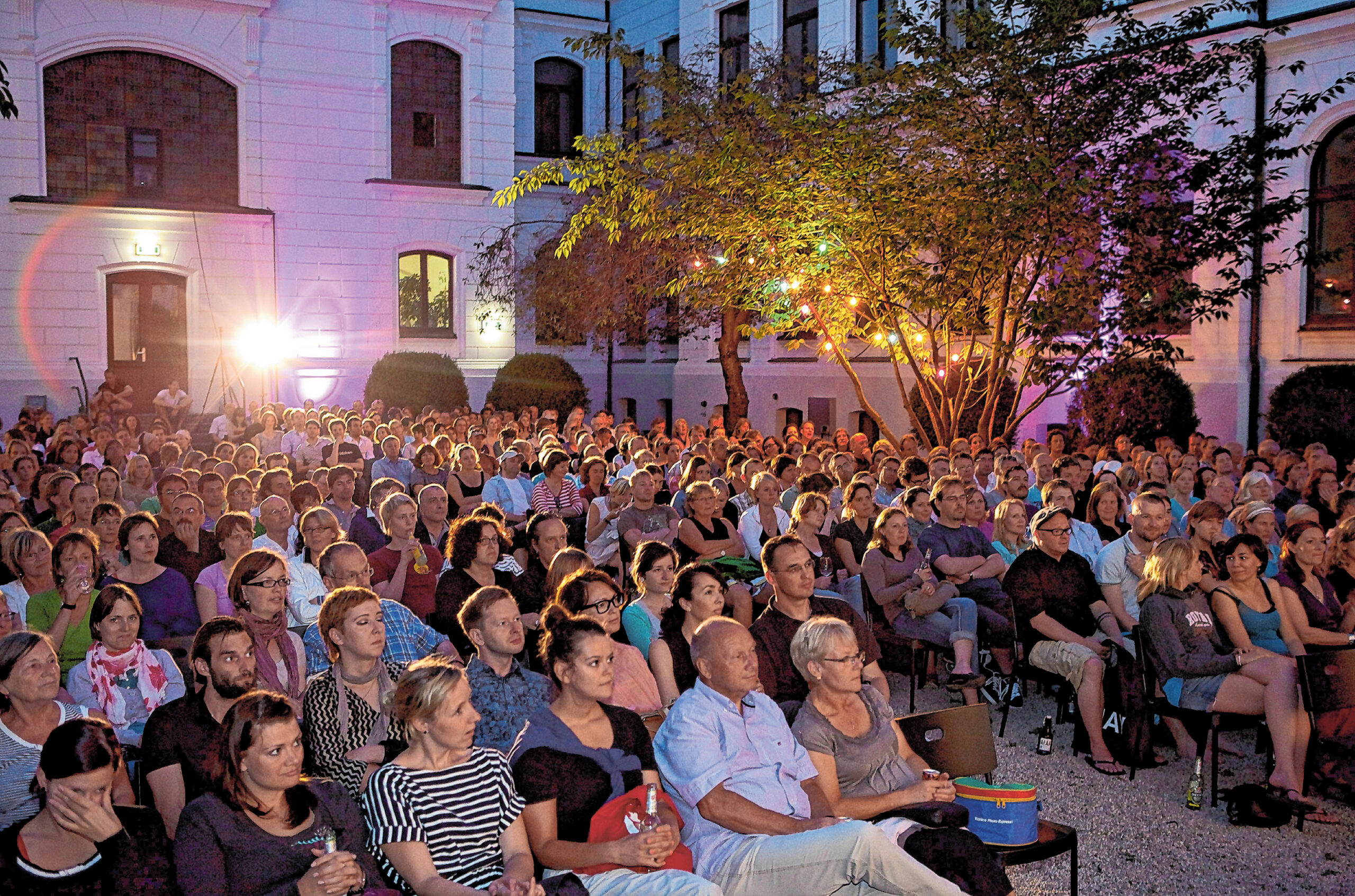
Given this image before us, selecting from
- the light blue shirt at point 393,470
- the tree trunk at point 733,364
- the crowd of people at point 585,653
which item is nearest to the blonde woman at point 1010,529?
the crowd of people at point 585,653

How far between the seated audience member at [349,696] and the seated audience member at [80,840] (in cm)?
112

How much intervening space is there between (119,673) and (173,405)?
19.2 metres

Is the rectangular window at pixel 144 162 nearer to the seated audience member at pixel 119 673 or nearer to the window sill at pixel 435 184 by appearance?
the window sill at pixel 435 184

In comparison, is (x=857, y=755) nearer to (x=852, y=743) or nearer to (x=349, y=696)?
(x=852, y=743)

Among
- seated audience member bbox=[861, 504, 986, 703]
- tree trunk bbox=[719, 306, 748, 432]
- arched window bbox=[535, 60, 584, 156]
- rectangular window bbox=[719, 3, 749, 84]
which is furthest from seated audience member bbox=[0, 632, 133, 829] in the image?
arched window bbox=[535, 60, 584, 156]

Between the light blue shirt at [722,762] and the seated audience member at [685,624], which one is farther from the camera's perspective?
the seated audience member at [685,624]

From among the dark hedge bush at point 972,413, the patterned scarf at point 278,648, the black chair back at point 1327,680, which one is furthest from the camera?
the dark hedge bush at point 972,413

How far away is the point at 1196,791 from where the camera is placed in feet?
22.1

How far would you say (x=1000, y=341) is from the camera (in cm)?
1403

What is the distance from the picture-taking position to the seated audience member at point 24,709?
4.80m

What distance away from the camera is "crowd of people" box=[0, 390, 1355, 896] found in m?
4.22

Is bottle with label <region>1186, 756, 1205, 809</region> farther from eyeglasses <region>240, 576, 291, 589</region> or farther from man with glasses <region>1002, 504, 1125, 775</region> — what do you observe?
eyeglasses <region>240, 576, 291, 589</region>

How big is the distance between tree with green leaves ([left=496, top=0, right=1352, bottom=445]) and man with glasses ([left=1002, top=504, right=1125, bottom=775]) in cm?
540

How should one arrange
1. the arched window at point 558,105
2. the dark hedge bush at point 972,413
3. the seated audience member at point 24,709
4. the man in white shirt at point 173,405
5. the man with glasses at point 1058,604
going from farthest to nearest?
the arched window at point 558,105 < the man in white shirt at point 173,405 < the dark hedge bush at point 972,413 < the man with glasses at point 1058,604 < the seated audience member at point 24,709
